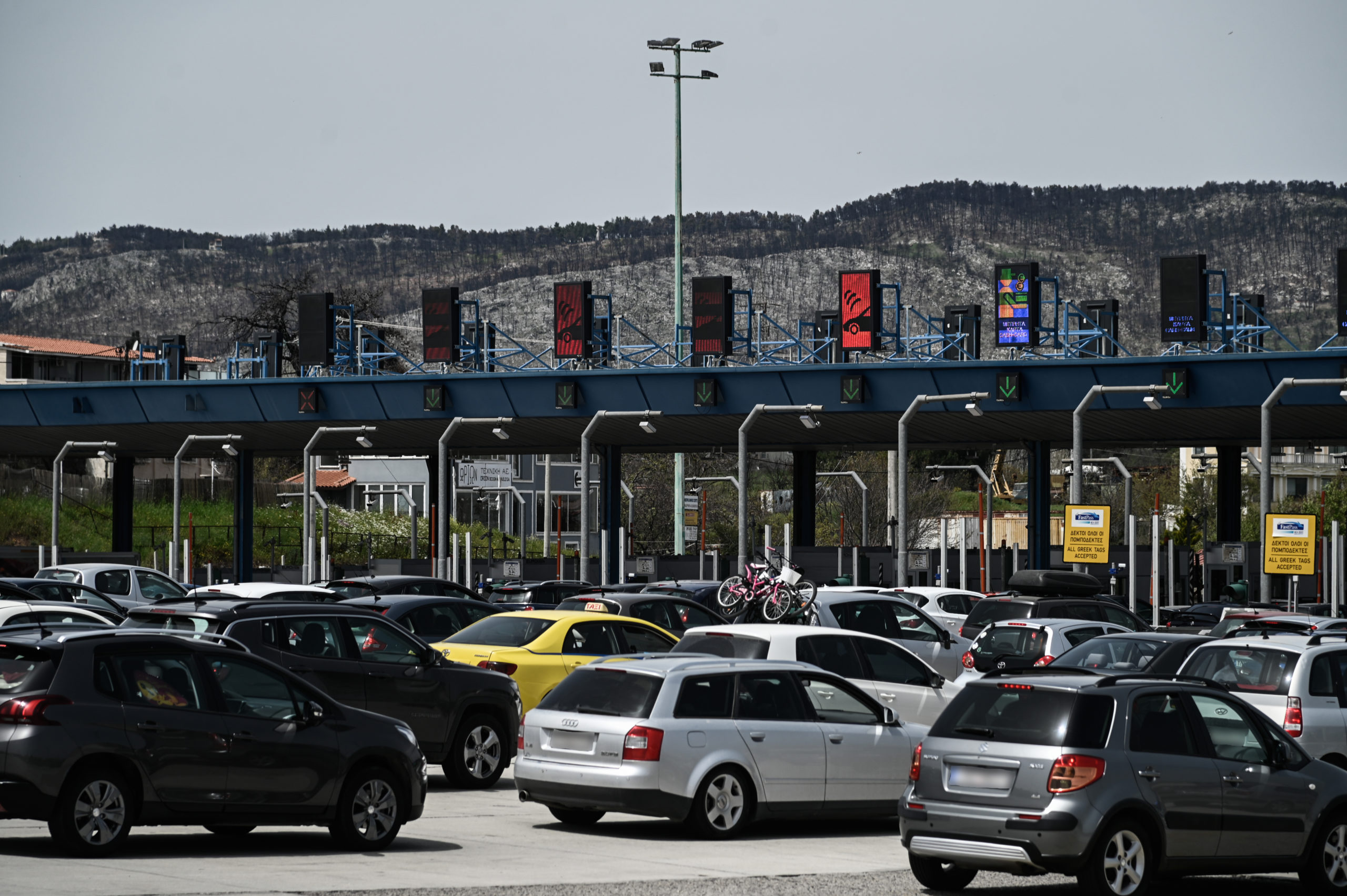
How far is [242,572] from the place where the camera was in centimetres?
5012

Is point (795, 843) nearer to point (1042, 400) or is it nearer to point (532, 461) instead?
point (1042, 400)

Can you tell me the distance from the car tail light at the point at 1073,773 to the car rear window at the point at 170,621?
8801 mm

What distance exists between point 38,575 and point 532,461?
7000cm

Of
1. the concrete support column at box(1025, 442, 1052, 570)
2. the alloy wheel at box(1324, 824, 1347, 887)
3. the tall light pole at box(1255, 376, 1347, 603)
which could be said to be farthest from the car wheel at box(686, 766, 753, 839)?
the concrete support column at box(1025, 442, 1052, 570)

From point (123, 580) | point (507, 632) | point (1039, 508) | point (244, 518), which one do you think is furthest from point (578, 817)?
point (244, 518)

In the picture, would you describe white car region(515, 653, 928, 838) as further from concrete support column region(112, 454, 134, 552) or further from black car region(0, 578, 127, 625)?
concrete support column region(112, 454, 134, 552)

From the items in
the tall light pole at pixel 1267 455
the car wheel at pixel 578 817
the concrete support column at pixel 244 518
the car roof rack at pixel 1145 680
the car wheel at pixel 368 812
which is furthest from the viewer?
the concrete support column at pixel 244 518

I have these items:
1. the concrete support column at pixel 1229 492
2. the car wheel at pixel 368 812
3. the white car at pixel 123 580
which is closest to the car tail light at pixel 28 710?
the car wheel at pixel 368 812

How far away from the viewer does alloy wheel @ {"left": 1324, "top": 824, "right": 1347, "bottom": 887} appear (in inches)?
453

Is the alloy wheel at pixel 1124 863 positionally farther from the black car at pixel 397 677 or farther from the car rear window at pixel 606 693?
the black car at pixel 397 677

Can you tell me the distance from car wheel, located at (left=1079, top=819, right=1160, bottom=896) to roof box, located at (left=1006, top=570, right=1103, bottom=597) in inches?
652

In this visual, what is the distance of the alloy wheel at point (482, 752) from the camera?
51.3ft

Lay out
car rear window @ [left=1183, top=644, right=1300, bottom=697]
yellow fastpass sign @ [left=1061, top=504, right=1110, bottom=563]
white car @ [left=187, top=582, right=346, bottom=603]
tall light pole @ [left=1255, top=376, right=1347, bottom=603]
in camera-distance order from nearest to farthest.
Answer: car rear window @ [left=1183, top=644, right=1300, bottom=697] → white car @ [left=187, top=582, right=346, bottom=603] → tall light pole @ [left=1255, top=376, right=1347, bottom=603] → yellow fastpass sign @ [left=1061, top=504, right=1110, bottom=563]

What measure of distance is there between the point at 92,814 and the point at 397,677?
4685 millimetres
